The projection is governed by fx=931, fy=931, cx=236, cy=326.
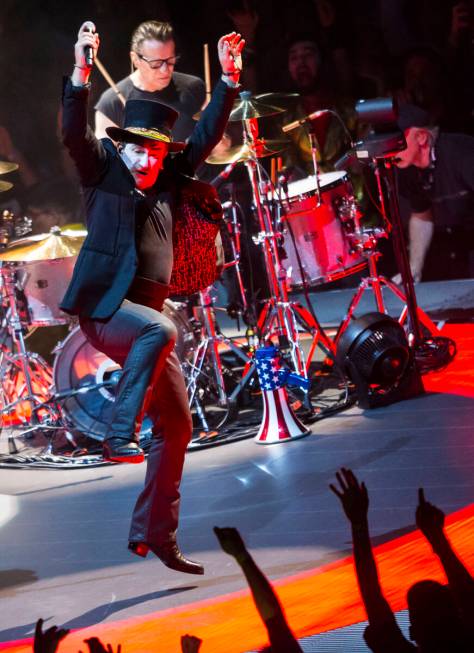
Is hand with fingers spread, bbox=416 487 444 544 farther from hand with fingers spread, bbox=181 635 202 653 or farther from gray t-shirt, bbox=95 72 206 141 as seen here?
gray t-shirt, bbox=95 72 206 141

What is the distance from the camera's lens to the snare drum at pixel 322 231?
6805 mm

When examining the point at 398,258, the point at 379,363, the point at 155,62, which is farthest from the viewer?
the point at 155,62

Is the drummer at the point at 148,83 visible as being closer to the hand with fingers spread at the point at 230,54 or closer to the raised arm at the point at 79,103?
the hand with fingers spread at the point at 230,54

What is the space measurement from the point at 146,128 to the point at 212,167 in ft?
18.0

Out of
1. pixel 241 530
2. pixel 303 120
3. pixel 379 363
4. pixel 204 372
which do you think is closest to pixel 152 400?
pixel 241 530

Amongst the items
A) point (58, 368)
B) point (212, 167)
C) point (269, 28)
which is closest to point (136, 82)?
point (212, 167)

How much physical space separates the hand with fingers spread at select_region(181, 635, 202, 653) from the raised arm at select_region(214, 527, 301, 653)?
0.63ft

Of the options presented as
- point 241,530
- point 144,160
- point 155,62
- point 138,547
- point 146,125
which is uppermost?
point 155,62

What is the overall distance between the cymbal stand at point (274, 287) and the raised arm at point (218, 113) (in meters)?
2.67

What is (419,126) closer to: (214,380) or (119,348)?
(214,380)

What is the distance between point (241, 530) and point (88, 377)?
288 cm

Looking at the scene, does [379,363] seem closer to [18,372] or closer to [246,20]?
[18,372]

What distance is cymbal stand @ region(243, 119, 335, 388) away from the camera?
6434mm

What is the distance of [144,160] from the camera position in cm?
340
